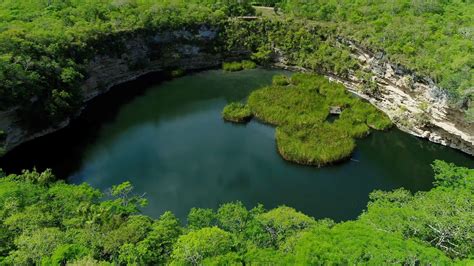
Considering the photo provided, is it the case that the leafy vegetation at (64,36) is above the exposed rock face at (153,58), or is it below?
above

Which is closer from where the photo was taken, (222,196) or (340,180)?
(222,196)

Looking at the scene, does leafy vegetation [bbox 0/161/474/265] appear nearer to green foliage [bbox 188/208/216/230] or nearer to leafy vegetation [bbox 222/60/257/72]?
green foliage [bbox 188/208/216/230]

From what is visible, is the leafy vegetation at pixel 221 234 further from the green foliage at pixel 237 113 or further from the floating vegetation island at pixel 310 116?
the green foliage at pixel 237 113

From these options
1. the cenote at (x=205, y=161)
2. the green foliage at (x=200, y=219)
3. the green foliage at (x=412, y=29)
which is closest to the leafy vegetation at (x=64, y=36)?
the cenote at (x=205, y=161)

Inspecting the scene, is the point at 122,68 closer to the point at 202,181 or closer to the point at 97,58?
the point at 97,58

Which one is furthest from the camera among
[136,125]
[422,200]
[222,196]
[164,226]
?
[136,125]

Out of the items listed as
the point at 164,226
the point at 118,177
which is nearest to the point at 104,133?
the point at 118,177

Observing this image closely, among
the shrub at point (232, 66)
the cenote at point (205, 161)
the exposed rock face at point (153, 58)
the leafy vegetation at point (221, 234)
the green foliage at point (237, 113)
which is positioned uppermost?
the leafy vegetation at point (221, 234)
